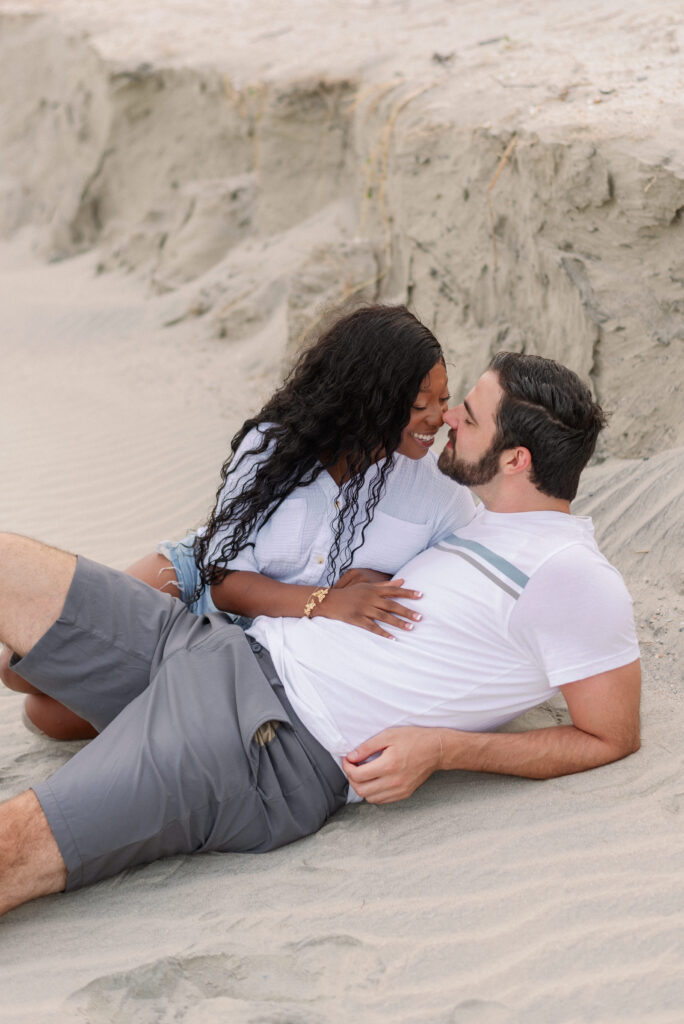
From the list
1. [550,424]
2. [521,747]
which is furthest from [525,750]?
[550,424]

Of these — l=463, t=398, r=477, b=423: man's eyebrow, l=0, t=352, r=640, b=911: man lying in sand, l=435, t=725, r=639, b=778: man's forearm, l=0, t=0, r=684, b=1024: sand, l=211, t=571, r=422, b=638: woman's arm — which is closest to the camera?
l=0, t=0, r=684, b=1024: sand

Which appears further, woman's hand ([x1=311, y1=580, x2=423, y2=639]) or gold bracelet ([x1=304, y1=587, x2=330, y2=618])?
gold bracelet ([x1=304, y1=587, x2=330, y2=618])

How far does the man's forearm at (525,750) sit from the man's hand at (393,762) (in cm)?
4

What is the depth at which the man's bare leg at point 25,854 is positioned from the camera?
2.53m

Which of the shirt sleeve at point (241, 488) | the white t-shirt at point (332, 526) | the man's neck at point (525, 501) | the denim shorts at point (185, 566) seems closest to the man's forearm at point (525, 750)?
the man's neck at point (525, 501)

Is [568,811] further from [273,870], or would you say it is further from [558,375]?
[558,375]

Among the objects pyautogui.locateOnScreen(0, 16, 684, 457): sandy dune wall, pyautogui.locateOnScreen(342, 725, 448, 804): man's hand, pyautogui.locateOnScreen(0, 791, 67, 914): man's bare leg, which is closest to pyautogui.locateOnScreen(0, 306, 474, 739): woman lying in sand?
pyautogui.locateOnScreen(342, 725, 448, 804): man's hand

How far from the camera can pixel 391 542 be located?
333 cm

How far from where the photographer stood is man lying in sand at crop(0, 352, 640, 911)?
265 centimetres

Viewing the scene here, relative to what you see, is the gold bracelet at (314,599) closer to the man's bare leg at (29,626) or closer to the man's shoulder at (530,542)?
the man's shoulder at (530,542)

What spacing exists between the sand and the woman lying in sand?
2.41 feet

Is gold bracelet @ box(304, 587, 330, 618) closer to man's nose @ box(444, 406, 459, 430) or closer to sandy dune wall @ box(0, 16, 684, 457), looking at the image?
man's nose @ box(444, 406, 459, 430)

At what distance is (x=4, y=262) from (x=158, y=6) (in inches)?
128

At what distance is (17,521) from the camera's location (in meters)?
5.71
